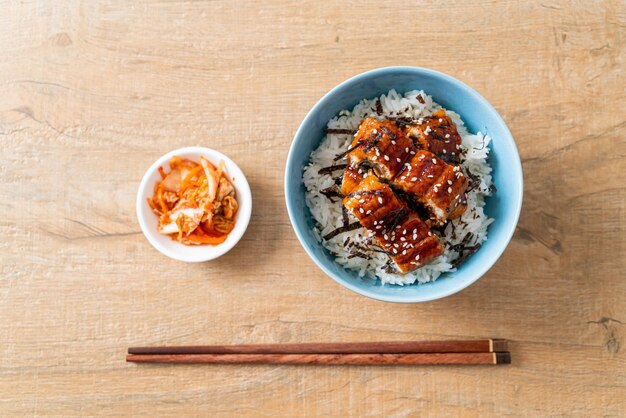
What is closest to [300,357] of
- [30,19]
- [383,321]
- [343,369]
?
[343,369]

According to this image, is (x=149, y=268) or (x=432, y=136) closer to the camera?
(x=432, y=136)

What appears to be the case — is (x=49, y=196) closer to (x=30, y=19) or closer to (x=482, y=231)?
(x=30, y=19)

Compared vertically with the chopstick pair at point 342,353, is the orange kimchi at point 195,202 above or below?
above

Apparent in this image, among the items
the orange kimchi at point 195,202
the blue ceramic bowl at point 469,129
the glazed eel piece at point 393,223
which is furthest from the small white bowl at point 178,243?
the glazed eel piece at point 393,223

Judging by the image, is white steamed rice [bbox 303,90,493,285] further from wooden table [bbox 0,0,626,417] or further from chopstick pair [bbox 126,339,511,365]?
chopstick pair [bbox 126,339,511,365]

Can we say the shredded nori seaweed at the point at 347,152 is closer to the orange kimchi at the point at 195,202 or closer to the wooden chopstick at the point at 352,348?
the orange kimchi at the point at 195,202

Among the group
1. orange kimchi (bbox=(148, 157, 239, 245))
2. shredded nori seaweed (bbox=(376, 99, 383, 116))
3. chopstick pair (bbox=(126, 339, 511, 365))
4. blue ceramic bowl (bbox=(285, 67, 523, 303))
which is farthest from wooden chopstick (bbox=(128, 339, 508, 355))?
shredded nori seaweed (bbox=(376, 99, 383, 116))
